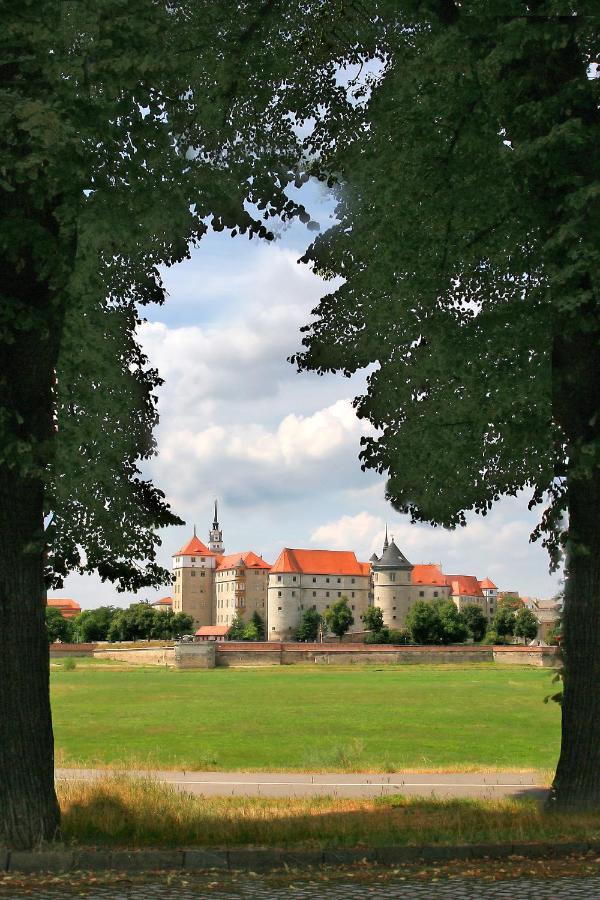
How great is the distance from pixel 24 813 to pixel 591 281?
21.9 ft

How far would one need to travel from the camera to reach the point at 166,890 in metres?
7.31

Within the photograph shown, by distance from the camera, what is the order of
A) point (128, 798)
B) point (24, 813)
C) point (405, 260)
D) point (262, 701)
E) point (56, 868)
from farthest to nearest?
point (262, 701), point (405, 260), point (128, 798), point (24, 813), point (56, 868)

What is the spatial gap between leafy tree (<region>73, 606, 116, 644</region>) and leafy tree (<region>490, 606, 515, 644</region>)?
58473 millimetres

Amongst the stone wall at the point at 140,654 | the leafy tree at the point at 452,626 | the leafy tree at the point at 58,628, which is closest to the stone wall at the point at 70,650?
the stone wall at the point at 140,654

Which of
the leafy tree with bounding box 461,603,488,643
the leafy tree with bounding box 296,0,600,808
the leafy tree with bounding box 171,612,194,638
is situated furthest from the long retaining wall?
the leafy tree with bounding box 296,0,600,808

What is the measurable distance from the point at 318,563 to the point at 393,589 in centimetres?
1930

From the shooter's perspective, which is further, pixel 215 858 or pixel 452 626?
pixel 452 626

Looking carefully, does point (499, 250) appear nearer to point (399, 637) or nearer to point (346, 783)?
point (346, 783)

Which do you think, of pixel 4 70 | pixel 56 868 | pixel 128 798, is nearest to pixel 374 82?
pixel 4 70

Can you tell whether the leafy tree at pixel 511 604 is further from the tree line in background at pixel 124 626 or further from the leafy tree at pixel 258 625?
the tree line in background at pixel 124 626

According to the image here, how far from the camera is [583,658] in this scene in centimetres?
1028

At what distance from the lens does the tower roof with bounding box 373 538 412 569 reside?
18212 cm

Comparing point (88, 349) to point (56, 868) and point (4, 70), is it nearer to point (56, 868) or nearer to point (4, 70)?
point (4, 70)

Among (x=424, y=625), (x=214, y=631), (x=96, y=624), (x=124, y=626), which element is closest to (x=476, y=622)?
(x=424, y=625)
